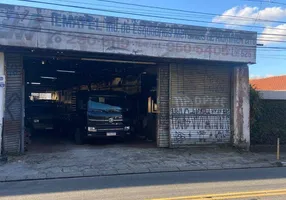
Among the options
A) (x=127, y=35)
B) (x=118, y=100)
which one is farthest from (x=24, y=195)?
(x=118, y=100)

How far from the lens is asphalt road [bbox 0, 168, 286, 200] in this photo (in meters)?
7.03

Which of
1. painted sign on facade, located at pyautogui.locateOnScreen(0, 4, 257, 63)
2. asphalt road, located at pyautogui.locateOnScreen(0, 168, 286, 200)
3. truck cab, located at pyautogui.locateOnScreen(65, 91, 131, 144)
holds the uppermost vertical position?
painted sign on facade, located at pyautogui.locateOnScreen(0, 4, 257, 63)

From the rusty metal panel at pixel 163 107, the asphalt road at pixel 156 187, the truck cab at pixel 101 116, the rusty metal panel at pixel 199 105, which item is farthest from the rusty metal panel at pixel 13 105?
the rusty metal panel at pixel 199 105

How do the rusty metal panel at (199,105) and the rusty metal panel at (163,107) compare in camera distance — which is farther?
the rusty metal panel at (199,105)

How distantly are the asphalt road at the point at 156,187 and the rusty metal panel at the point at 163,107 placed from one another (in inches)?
180

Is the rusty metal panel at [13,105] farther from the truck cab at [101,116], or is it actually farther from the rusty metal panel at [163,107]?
the rusty metal panel at [163,107]

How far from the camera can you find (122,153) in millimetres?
12898

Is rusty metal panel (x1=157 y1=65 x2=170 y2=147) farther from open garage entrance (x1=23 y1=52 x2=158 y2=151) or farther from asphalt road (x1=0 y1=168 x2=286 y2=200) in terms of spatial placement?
asphalt road (x1=0 y1=168 x2=286 y2=200)

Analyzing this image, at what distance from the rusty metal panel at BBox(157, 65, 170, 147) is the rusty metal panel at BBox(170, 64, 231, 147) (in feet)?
0.76

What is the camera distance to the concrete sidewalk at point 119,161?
9828 millimetres

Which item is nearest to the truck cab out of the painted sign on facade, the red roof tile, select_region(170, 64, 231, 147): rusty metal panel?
select_region(170, 64, 231, 147): rusty metal panel

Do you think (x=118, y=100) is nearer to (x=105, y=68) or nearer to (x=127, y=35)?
(x=105, y=68)

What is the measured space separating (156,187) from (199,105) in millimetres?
7608

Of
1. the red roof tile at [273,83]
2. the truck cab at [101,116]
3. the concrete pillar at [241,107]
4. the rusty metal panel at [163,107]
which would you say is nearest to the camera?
A: the rusty metal panel at [163,107]
